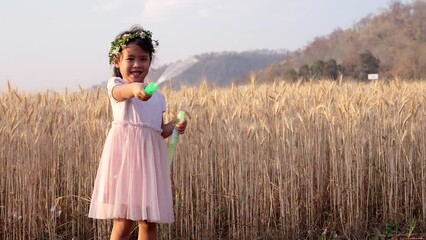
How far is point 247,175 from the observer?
4.41 metres

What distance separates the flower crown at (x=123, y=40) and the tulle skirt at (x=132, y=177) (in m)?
0.36

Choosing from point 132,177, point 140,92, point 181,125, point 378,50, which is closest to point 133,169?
point 132,177

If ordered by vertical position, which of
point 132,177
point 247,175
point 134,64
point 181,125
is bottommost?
point 247,175

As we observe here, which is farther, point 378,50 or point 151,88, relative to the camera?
point 378,50

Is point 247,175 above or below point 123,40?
below

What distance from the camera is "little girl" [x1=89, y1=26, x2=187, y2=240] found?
3043 millimetres

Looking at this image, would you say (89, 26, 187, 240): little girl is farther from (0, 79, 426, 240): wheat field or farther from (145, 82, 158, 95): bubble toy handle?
(0, 79, 426, 240): wheat field

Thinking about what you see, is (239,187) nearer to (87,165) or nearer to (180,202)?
(180,202)

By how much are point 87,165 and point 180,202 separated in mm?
689

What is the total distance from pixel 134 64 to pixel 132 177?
536 millimetres

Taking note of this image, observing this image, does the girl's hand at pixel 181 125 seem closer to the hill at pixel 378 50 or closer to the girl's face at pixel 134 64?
the girl's face at pixel 134 64

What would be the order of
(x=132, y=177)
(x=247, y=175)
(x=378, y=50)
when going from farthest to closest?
1. (x=378, y=50)
2. (x=247, y=175)
3. (x=132, y=177)

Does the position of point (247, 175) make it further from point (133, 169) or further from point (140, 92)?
point (140, 92)

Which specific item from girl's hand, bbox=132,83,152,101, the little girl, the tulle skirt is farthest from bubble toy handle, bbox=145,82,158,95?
the tulle skirt
